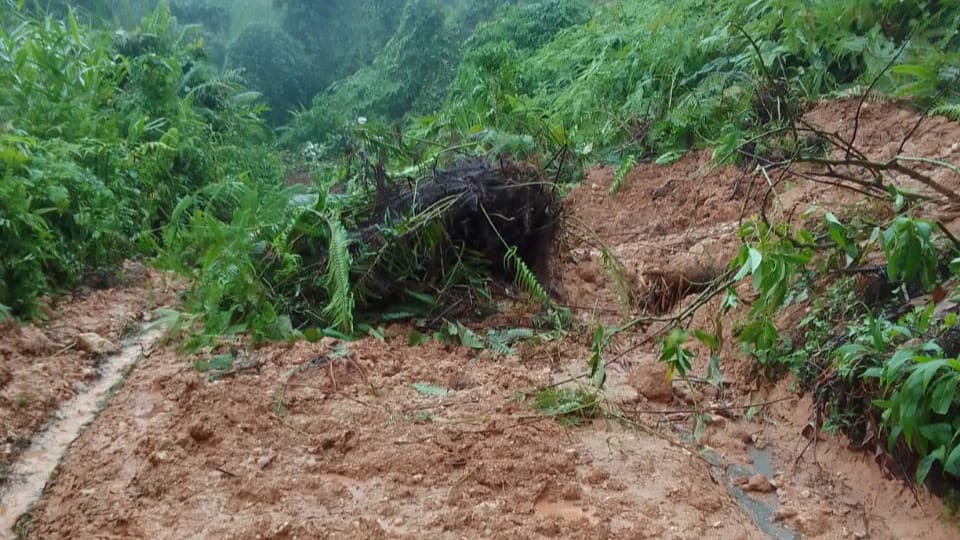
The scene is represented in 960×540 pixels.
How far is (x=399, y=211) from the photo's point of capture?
13.8ft

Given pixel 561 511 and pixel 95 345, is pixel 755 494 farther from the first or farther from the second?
pixel 95 345

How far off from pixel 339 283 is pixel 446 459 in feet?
4.58

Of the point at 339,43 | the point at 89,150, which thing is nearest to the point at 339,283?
the point at 89,150

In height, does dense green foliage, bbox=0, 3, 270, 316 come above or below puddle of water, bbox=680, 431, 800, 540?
above

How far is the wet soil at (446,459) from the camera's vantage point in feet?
7.06

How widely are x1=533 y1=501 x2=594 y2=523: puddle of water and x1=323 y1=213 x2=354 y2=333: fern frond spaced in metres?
1.62

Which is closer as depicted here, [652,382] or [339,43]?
[652,382]

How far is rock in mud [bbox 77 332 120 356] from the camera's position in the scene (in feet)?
11.5

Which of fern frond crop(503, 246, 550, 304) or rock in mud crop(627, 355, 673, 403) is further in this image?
fern frond crop(503, 246, 550, 304)

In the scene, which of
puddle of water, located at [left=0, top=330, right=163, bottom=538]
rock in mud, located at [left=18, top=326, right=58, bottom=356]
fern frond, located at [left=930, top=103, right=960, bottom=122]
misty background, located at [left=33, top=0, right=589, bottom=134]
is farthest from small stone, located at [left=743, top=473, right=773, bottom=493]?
misty background, located at [left=33, top=0, right=589, bottom=134]

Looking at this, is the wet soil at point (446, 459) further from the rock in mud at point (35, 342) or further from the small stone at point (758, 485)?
the rock in mud at point (35, 342)

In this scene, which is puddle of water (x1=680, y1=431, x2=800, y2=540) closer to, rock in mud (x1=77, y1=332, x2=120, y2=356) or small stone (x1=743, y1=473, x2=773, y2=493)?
small stone (x1=743, y1=473, x2=773, y2=493)

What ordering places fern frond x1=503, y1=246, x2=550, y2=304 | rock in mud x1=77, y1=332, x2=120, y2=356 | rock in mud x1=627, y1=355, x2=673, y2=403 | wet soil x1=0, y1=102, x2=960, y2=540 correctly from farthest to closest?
fern frond x1=503, y1=246, x2=550, y2=304
rock in mud x1=77, y1=332, x2=120, y2=356
rock in mud x1=627, y1=355, x2=673, y2=403
wet soil x1=0, y1=102, x2=960, y2=540

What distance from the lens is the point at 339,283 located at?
11.8ft
